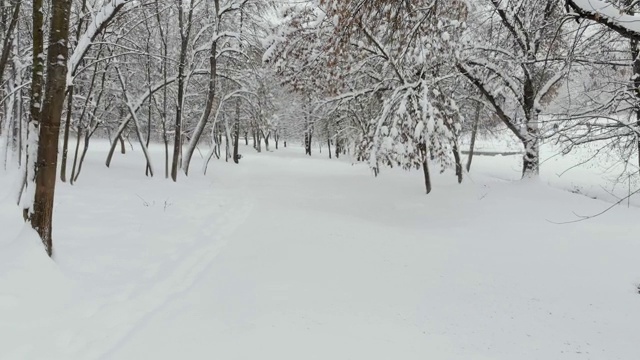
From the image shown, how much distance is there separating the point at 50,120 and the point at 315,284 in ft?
12.4

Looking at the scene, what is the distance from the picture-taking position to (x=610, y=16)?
3.77m

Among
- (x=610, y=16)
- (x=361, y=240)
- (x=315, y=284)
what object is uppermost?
(x=610, y=16)

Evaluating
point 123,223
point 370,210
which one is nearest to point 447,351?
point 123,223

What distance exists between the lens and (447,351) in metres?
3.65

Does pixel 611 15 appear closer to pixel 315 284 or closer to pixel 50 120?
pixel 315 284

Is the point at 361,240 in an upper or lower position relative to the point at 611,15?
lower

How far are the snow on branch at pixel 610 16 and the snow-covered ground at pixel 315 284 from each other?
121 inches

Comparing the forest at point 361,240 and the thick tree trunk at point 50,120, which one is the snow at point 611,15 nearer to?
the forest at point 361,240

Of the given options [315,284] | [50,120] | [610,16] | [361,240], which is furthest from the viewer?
[361,240]

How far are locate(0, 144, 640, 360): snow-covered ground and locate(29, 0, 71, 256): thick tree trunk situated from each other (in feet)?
0.86

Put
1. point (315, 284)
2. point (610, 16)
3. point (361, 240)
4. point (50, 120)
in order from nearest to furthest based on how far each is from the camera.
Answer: point (610, 16) < point (50, 120) < point (315, 284) < point (361, 240)

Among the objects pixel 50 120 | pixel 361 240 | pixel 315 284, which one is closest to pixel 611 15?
pixel 315 284

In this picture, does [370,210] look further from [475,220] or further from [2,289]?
[2,289]

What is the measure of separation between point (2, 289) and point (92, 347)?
3.98ft
